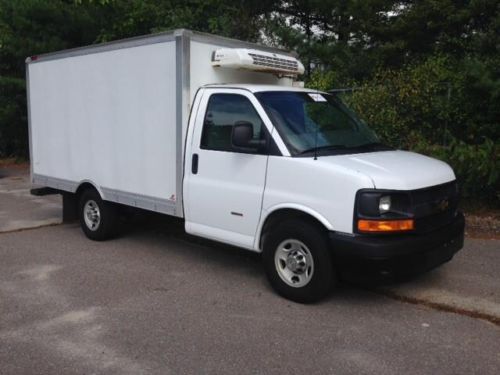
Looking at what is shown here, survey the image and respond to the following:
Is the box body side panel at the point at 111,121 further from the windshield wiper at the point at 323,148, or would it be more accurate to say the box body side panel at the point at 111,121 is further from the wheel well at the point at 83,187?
the windshield wiper at the point at 323,148

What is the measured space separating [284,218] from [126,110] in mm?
2674

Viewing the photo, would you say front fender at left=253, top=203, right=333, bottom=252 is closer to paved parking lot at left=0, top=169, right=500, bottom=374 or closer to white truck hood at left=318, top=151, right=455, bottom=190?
white truck hood at left=318, top=151, right=455, bottom=190

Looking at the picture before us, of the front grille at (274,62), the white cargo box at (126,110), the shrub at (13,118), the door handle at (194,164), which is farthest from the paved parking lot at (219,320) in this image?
the shrub at (13,118)

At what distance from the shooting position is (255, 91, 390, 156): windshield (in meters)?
5.14

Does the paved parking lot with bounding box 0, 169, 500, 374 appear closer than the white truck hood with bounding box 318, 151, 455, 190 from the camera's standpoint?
Yes

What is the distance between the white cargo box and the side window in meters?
0.28

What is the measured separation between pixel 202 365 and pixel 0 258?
3948 millimetres

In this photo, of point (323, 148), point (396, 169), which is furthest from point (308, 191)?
point (396, 169)

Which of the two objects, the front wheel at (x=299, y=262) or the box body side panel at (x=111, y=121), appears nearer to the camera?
the front wheel at (x=299, y=262)

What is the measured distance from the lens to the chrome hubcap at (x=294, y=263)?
494cm

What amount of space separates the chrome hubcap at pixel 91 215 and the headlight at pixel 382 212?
4173mm

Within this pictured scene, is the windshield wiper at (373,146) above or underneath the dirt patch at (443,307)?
above

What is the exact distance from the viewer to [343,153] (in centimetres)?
517

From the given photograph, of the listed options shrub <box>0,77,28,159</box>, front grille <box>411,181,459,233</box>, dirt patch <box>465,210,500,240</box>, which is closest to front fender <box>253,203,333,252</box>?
front grille <box>411,181,459,233</box>
